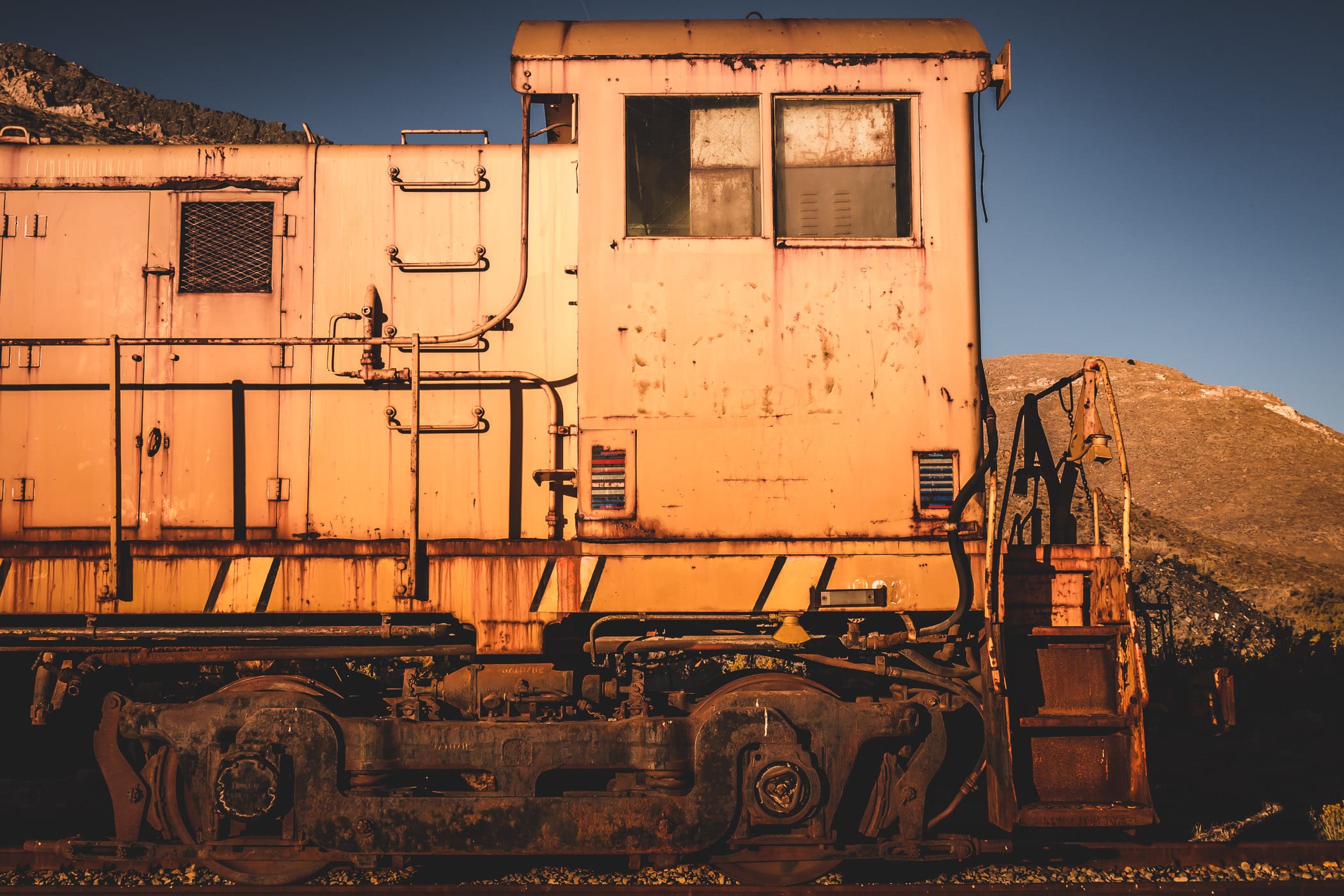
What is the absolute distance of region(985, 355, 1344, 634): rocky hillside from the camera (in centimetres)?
1570

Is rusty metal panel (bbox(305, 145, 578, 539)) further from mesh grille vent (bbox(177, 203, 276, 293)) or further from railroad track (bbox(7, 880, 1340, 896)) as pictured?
railroad track (bbox(7, 880, 1340, 896))

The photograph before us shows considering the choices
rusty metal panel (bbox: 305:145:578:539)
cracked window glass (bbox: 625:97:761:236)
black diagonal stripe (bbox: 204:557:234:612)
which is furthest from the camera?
rusty metal panel (bbox: 305:145:578:539)

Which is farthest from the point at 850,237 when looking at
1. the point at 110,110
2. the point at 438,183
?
the point at 110,110

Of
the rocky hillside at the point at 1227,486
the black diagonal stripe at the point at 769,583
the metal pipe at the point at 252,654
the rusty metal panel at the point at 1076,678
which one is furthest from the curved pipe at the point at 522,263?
the rocky hillside at the point at 1227,486

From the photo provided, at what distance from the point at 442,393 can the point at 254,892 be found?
8.84ft

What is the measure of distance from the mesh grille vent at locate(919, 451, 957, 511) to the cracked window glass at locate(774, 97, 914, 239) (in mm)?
1184

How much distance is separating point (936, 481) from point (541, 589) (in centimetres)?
209

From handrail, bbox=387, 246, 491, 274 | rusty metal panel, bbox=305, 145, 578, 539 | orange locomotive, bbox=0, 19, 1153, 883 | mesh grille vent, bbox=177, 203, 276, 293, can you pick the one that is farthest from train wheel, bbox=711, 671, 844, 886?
mesh grille vent, bbox=177, 203, 276, 293

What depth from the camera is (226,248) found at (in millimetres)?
4898

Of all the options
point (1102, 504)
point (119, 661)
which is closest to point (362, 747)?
point (119, 661)

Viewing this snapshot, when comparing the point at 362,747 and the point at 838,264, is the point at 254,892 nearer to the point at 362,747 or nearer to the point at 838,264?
the point at 362,747

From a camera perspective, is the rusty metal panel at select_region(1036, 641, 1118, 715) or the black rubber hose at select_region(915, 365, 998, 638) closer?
the black rubber hose at select_region(915, 365, 998, 638)

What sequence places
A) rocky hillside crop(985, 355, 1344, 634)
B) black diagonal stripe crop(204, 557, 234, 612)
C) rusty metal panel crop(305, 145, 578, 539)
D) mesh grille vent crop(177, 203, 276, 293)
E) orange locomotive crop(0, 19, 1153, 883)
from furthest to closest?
rocky hillside crop(985, 355, 1344, 634)
mesh grille vent crop(177, 203, 276, 293)
rusty metal panel crop(305, 145, 578, 539)
black diagonal stripe crop(204, 557, 234, 612)
orange locomotive crop(0, 19, 1153, 883)

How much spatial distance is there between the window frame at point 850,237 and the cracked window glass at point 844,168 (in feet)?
0.05
